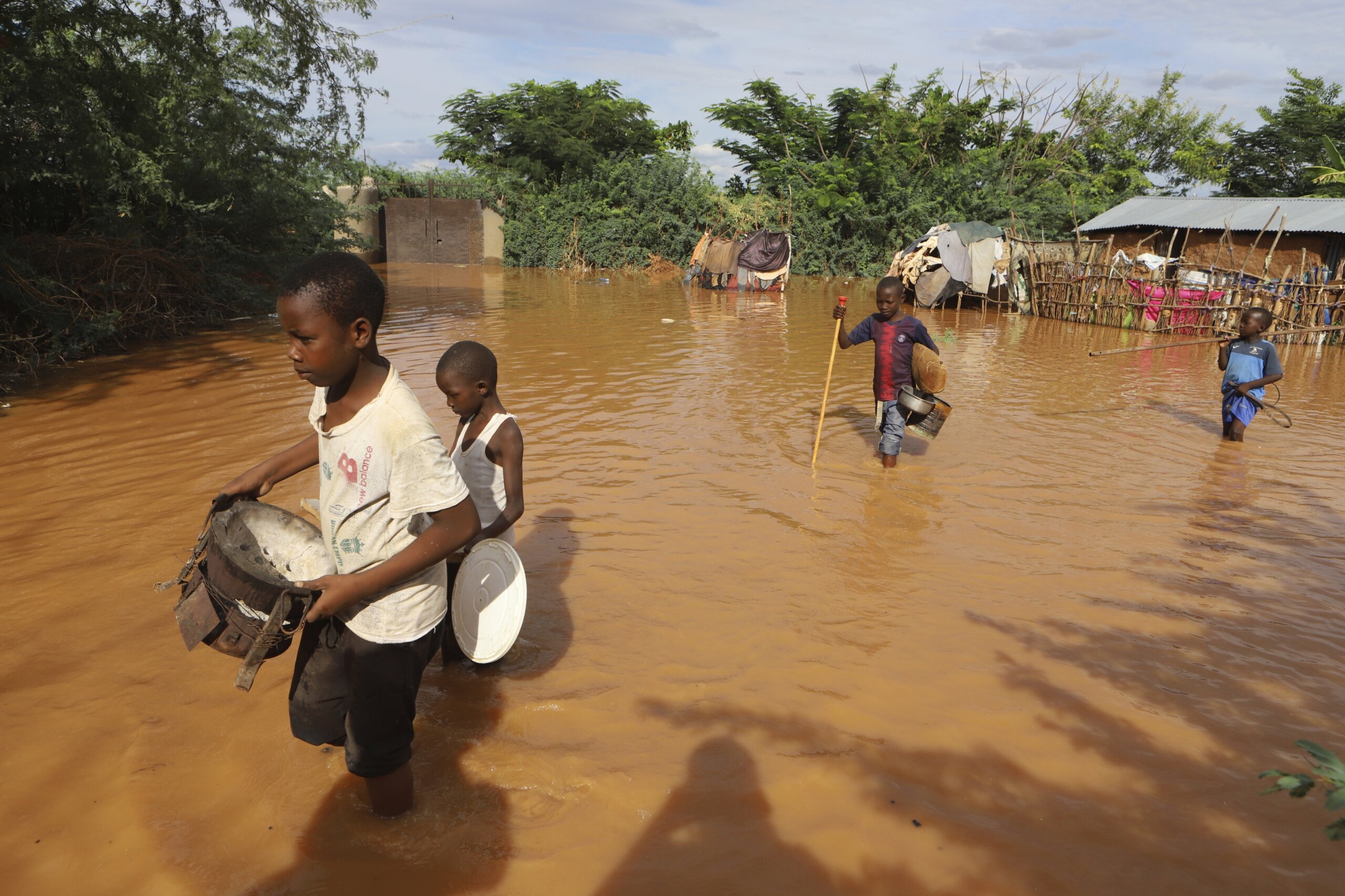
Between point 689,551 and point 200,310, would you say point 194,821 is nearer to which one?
point 689,551

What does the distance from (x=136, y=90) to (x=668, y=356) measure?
747cm

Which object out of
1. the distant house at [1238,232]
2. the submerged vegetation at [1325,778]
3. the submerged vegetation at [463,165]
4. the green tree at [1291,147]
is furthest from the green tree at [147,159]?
the green tree at [1291,147]

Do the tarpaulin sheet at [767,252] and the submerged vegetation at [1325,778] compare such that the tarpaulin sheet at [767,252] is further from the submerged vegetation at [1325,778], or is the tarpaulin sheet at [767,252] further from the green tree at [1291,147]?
the submerged vegetation at [1325,778]

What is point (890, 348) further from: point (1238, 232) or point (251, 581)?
point (1238, 232)

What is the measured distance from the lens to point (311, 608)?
2.15 metres

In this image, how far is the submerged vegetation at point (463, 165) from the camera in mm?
9578

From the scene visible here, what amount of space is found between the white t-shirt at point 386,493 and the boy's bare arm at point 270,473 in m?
0.28

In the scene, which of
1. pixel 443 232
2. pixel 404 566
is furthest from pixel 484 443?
pixel 443 232

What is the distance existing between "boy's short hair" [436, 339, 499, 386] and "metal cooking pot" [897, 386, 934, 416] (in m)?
3.93

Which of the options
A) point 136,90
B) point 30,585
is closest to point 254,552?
point 30,585

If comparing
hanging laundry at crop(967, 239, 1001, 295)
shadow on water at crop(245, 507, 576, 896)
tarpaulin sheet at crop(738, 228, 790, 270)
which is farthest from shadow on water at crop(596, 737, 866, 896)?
tarpaulin sheet at crop(738, 228, 790, 270)

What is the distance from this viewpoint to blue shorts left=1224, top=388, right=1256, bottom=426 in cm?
760

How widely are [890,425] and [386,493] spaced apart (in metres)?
4.96

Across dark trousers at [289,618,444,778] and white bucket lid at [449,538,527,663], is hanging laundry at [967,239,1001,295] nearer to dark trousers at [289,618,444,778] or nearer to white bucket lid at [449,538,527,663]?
white bucket lid at [449,538,527,663]
